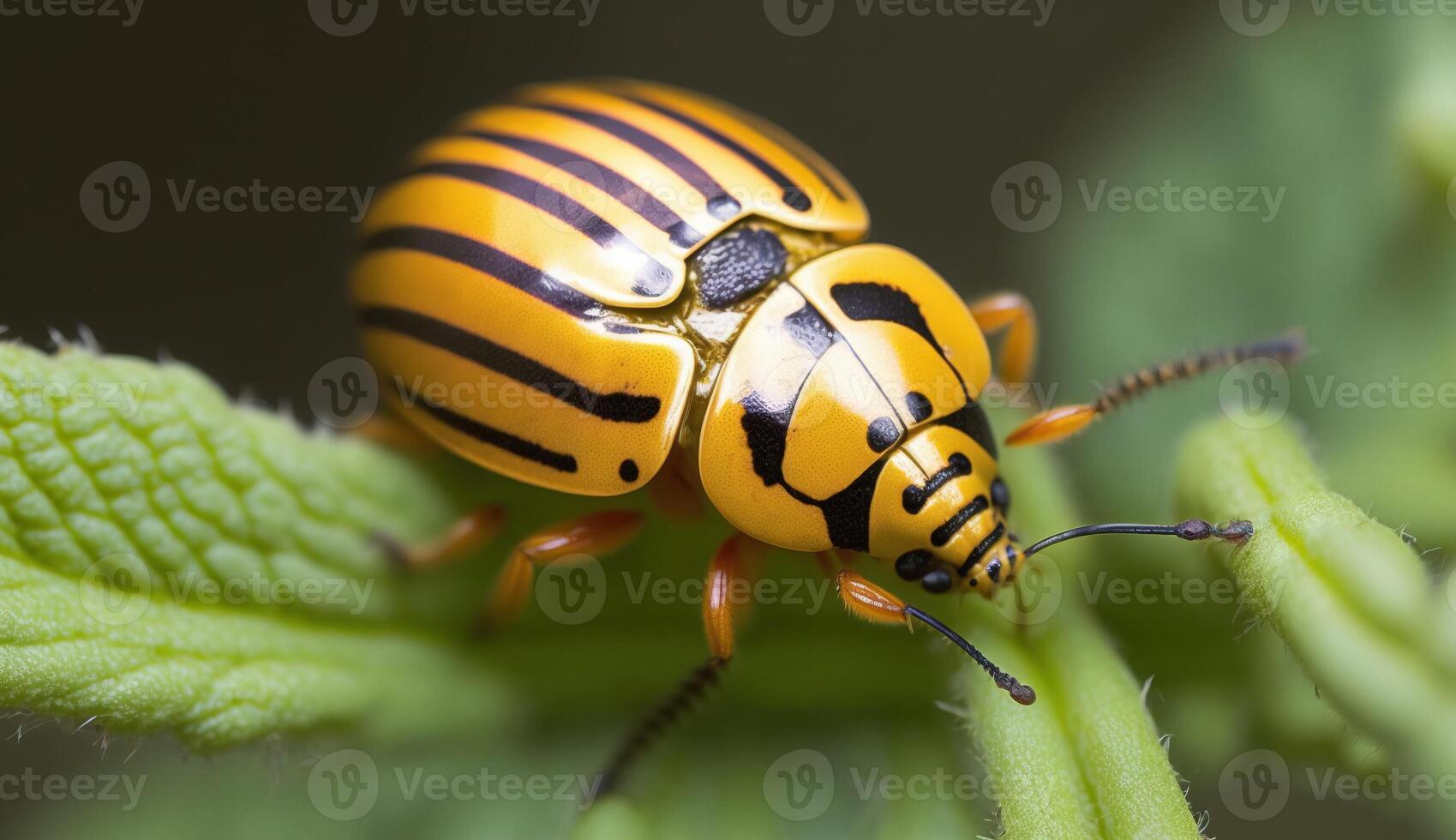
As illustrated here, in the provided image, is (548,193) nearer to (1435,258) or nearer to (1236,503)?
(1236,503)

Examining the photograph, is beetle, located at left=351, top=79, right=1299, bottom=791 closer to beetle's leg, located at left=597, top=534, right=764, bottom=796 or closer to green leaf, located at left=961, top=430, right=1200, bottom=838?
beetle's leg, located at left=597, top=534, right=764, bottom=796

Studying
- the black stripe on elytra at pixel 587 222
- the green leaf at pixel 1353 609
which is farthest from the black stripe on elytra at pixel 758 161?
the green leaf at pixel 1353 609

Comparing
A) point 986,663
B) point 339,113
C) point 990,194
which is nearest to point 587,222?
point 986,663

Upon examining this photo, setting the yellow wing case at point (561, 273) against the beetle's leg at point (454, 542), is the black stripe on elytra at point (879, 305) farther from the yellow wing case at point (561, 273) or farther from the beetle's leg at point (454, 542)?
the beetle's leg at point (454, 542)

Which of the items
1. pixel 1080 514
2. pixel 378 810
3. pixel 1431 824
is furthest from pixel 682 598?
pixel 1431 824

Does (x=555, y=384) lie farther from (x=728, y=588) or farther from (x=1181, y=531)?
(x=1181, y=531)
